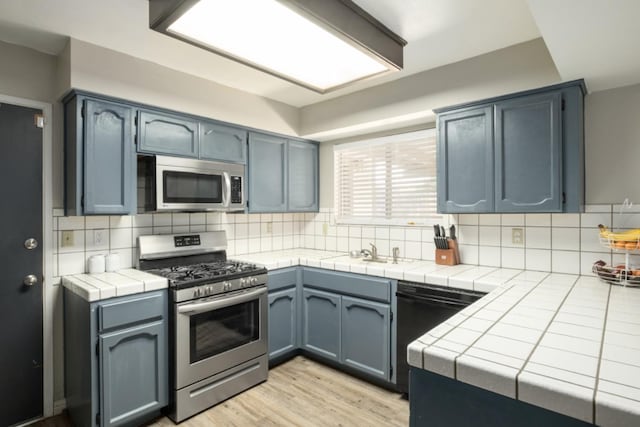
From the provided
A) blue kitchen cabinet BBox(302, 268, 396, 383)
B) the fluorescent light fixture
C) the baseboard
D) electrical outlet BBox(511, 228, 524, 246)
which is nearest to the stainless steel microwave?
blue kitchen cabinet BBox(302, 268, 396, 383)

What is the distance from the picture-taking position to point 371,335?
2.57 metres

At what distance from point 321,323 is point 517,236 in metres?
1.62

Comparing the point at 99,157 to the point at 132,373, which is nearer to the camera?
the point at 132,373

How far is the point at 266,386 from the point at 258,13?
2.43 m

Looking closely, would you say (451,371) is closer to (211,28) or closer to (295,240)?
(211,28)

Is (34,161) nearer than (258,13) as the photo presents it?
No

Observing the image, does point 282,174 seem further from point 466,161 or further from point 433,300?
point 433,300

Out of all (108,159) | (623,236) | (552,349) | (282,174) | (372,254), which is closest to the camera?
(552,349)

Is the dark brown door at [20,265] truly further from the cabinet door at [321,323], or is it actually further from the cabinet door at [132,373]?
the cabinet door at [321,323]

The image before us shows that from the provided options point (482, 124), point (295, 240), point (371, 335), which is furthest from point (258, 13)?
point (295, 240)

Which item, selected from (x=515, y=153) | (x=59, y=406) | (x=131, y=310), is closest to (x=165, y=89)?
(x=131, y=310)

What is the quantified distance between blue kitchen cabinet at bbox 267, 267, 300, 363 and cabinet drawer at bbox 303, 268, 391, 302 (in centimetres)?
15

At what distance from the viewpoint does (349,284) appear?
2.68m

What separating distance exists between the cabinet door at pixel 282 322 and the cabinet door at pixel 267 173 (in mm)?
783
